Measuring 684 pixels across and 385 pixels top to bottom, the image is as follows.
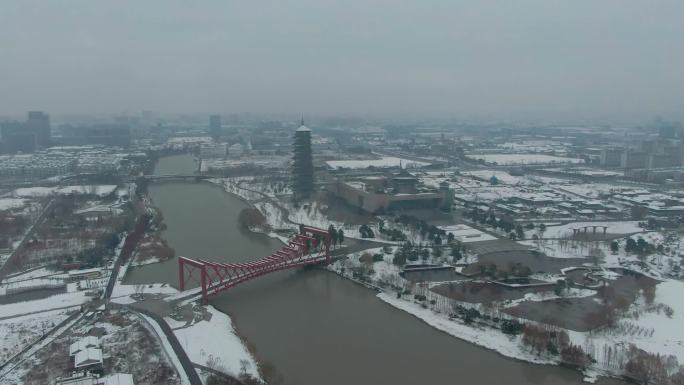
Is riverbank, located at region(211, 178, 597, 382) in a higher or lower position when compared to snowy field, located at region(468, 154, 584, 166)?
lower

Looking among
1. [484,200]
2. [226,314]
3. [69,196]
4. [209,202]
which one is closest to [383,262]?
[226,314]

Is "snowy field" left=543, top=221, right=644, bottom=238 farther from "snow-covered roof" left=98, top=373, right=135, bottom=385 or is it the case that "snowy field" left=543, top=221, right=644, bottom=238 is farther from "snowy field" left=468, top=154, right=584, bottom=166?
"snowy field" left=468, top=154, right=584, bottom=166

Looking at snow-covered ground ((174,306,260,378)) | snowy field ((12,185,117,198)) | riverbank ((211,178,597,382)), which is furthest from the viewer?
snowy field ((12,185,117,198))

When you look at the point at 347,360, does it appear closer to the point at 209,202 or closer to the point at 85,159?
the point at 209,202

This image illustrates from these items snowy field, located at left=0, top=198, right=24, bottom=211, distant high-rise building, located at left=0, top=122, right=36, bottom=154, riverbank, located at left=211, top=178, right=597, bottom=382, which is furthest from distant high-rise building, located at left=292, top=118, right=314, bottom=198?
distant high-rise building, located at left=0, top=122, right=36, bottom=154

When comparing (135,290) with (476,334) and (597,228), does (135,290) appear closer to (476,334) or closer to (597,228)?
(476,334)

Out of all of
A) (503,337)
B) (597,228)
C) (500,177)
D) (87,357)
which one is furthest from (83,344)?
(500,177)
